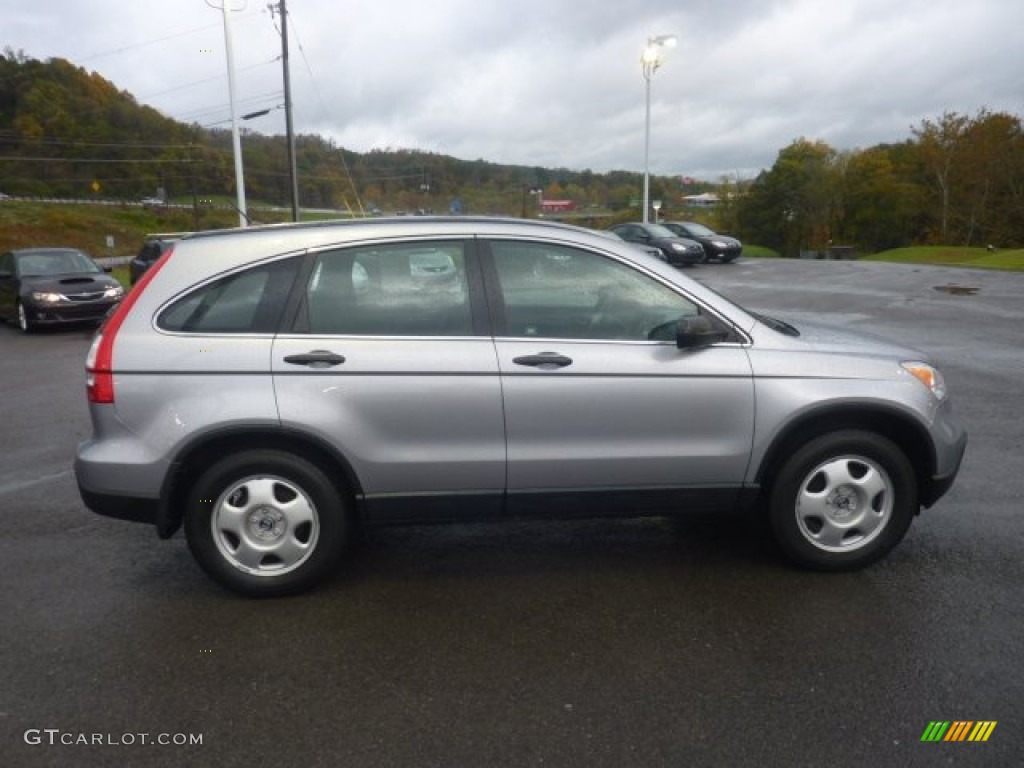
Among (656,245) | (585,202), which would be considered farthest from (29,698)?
(585,202)

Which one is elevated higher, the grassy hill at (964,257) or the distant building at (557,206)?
the distant building at (557,206)

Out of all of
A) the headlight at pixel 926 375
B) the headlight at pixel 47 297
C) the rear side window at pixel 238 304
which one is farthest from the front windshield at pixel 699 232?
the rear side window at pixel 238 304

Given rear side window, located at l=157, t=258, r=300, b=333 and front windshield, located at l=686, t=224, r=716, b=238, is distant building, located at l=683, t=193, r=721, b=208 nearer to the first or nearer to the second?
front windshield, located at l=686, t=224, r=716, b=238

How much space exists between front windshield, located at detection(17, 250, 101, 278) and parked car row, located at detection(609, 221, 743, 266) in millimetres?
15789

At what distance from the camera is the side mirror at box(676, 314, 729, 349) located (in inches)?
141

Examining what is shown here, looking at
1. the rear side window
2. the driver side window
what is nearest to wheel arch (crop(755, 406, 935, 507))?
the driver side window

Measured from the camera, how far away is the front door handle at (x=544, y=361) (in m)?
3.57

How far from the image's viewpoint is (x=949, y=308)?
14.9 meters

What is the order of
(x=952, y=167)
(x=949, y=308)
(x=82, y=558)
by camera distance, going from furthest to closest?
1. (x=952, y=167)
2. (x=949, y=308)
3. (x=82, y=558)

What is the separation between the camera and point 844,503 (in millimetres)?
3830

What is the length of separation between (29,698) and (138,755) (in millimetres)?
644

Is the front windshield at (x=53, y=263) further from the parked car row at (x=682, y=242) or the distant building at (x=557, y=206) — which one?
the distant building at (x=557, y=206)

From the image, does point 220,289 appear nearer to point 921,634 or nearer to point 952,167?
point 921,634

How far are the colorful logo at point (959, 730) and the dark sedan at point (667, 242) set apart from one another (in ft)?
77.9
